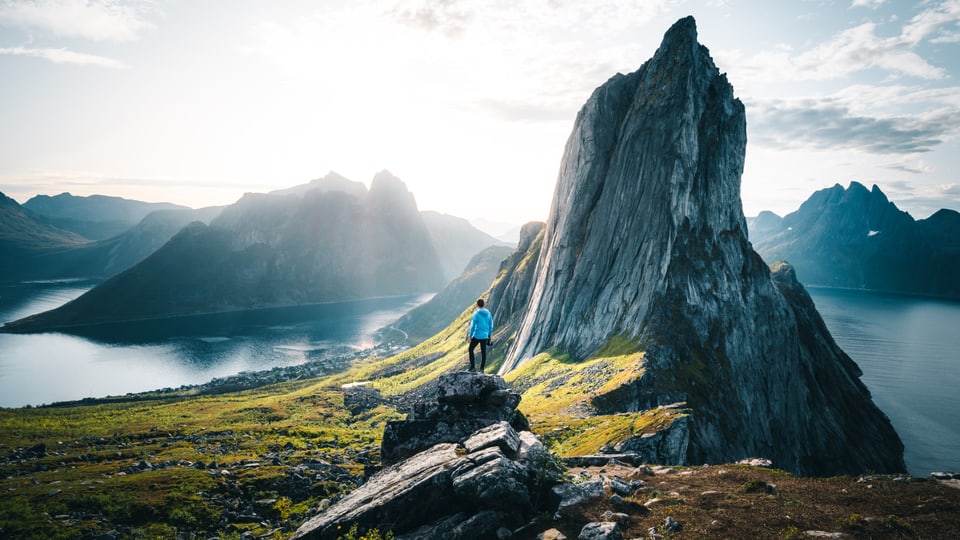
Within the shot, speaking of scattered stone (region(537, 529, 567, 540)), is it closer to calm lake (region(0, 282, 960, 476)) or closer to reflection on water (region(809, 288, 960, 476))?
reflection on water (region(809, 288, 960, 476))

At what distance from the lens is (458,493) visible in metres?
15.9

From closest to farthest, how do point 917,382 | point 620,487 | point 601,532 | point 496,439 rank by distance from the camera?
1. point 601,532
2. point 620,487
3. point 496,439
4. point 917,382

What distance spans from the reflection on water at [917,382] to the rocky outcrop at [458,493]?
314 ft

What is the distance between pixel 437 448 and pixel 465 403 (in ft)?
10.9

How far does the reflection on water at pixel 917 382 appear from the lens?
276 feet

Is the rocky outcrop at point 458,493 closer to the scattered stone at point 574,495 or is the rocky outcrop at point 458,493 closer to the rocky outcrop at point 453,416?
the scattered stone at point 574,495

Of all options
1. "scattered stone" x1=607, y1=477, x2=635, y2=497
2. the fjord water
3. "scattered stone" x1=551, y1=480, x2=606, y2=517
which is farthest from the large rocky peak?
the fjord water

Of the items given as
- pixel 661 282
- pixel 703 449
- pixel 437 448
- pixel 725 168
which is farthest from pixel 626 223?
pixel 437 448

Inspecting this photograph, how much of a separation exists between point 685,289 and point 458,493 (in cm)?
4898

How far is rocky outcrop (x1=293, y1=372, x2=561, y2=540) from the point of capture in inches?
608

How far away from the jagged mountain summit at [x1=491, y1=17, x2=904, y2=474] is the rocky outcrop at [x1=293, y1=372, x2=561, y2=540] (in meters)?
27.0

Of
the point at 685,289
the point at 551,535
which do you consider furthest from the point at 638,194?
the point at 551,535

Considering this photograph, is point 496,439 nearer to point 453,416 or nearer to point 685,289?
point 453,416

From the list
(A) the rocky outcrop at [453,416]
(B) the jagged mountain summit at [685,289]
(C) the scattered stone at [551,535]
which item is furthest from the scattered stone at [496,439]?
(B) the jagged mountain summit at [685,289]
